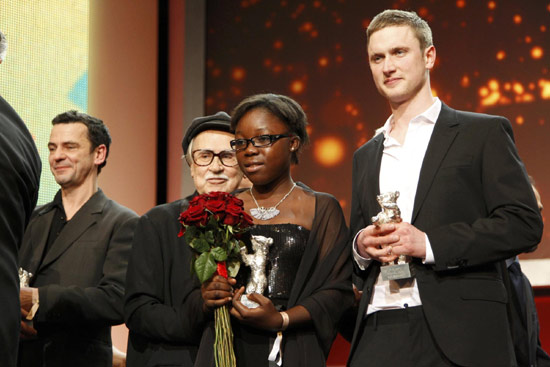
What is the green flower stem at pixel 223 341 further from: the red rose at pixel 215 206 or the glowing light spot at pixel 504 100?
the glowing light spot at pixel 504 100

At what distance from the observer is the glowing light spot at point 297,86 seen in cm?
648

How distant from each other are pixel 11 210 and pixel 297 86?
449cm

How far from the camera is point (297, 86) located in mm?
6504

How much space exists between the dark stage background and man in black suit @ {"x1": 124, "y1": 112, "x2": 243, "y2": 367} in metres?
2.65

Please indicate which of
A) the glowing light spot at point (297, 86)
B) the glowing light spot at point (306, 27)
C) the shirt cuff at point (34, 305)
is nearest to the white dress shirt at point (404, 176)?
the shirt cuff at point (34, 305)

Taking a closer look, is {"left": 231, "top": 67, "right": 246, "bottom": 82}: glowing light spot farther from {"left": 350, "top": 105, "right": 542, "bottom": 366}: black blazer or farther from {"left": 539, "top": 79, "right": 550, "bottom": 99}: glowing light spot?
{"left": 350, "top": 105, "right": 542, "bottom": 366}: black blazer

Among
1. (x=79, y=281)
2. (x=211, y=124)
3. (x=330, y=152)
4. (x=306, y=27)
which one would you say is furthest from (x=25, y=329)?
(x=306, y=27)

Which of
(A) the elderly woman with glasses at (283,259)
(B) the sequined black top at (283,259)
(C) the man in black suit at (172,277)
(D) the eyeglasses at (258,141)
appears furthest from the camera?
(C) the man in black suit at (172,277)

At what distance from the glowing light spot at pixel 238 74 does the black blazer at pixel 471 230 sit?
154 inches

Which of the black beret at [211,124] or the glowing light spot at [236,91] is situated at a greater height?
the glowing light spot at [236,91]

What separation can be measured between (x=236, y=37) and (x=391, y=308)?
171 inches

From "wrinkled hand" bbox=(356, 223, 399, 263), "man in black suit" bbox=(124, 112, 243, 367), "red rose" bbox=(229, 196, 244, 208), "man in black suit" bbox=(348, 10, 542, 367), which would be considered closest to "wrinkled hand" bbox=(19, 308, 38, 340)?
"man in black suit" bbox=(124, 112, 243, 367)

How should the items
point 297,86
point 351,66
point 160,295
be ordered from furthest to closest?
point 297,86
point 351,66
point 160,295

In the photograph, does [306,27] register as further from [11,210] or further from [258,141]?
[11,210]
